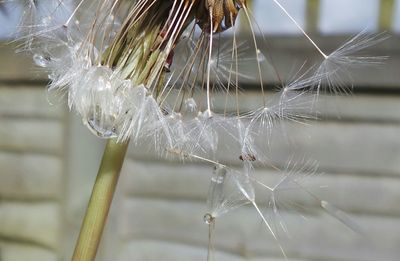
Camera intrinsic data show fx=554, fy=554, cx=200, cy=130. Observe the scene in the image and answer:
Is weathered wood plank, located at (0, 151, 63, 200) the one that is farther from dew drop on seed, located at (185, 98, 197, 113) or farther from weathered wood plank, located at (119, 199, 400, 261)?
dew drop on seed, located at (185, 98, 197, 113)

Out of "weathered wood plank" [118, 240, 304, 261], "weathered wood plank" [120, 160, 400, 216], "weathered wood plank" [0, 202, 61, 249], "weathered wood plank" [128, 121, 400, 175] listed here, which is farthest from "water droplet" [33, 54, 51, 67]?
"weathered wood plank" [0, 202, 61, 249]

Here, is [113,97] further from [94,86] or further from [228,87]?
[228,87]

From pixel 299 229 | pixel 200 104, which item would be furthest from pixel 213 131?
pixel 299 229

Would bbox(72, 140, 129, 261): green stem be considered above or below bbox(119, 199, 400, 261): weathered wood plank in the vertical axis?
above

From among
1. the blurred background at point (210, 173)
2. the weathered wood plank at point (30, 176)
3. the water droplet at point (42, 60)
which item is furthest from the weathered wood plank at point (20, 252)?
the water droplet at point (42, 60)

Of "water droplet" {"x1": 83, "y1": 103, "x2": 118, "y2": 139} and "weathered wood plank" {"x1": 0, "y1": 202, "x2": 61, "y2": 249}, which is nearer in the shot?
"water droplet" {"x1": 83, "y1": 103, "x2": 118, "y2": 139}

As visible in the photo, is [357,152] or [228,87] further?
[357,152]

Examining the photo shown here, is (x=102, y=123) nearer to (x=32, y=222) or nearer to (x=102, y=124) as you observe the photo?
(x=102, y=124)

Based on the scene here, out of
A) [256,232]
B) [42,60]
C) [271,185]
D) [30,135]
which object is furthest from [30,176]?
Result: [42,60]
